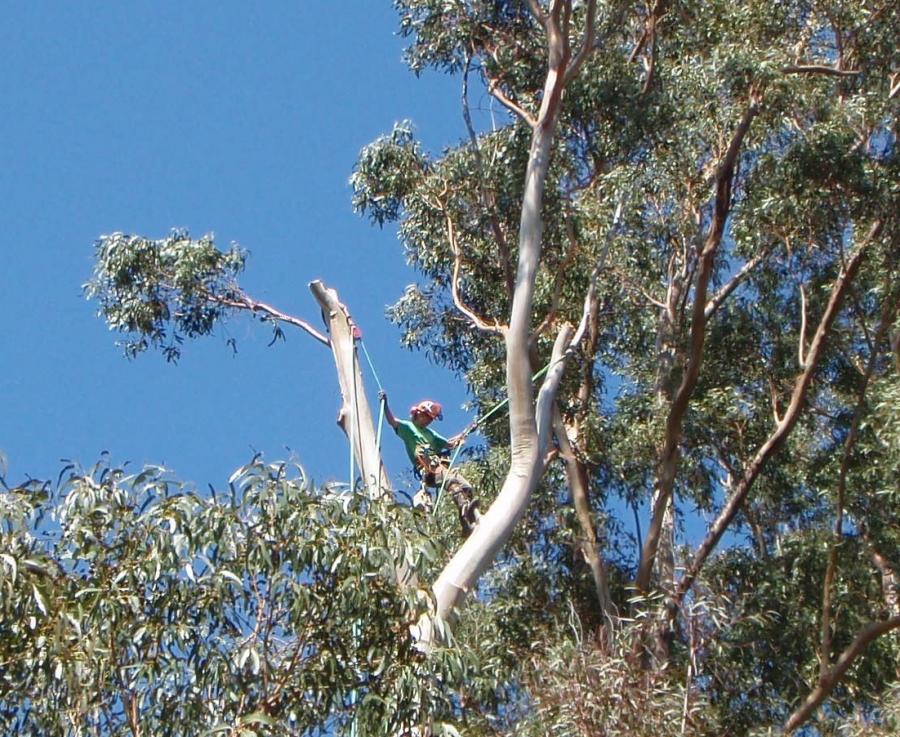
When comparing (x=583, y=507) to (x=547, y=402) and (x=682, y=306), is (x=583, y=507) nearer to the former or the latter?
(x=682, y=306)

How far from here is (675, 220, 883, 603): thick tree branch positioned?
39.5ft

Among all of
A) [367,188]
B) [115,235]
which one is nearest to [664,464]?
[367,188]

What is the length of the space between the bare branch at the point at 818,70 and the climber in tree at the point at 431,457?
3.83m

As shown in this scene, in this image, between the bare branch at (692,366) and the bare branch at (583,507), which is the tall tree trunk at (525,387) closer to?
the bare branch at (692,366)

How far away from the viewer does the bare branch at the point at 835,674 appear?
11.0 m

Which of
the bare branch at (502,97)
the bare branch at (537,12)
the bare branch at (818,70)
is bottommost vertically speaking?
the bare branch at (537,12)

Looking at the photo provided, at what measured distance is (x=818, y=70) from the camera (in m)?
12.4

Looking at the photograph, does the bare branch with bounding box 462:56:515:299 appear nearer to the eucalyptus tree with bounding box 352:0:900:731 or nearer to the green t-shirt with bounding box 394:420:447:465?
the eucalyptus tree with bounding box 352:0:900:731

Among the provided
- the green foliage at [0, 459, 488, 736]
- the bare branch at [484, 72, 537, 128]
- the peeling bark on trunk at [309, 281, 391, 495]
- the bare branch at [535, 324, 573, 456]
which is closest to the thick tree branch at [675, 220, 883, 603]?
the bare branch at [484, 72, 537, 128]

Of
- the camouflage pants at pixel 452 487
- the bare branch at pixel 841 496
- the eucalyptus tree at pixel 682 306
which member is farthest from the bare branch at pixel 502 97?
the camouflage pants at pixel 452 487

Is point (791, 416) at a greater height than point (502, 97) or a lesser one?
lesser

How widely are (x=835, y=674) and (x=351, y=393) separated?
3.59 meters

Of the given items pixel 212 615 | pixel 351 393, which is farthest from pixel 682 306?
pixel 212 615

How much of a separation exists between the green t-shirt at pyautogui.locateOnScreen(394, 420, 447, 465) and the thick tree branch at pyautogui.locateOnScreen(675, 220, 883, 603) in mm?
2726
